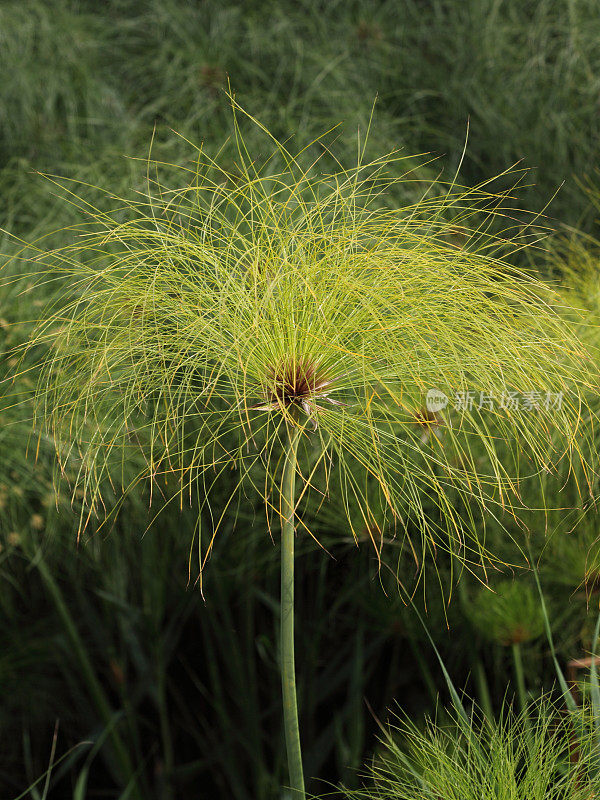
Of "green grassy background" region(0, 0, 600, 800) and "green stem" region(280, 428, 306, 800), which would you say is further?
"green grassy background" region(0, 0, 600, 800)

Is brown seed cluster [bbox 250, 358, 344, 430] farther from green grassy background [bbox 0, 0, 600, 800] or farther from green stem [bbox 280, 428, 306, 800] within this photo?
green grassy background [bbox 0, 0, 600, 800]

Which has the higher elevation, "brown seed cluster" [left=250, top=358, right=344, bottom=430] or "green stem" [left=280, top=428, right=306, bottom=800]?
"brown seed cluster" [left=250, top=358, right=344, bottom=430]

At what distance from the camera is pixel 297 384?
417 mm

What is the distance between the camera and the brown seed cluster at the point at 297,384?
1.33 ft

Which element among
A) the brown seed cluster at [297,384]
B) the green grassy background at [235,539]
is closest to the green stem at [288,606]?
the brown seed cluster at [297,384]

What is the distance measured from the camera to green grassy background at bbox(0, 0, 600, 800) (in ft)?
2.70

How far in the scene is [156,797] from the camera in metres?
0.90

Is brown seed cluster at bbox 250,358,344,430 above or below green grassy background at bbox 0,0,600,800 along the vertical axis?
above

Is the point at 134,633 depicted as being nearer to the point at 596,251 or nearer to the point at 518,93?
the point at 596,251

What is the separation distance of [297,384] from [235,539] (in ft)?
Answer: 1.80

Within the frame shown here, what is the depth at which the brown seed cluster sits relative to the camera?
0.41m

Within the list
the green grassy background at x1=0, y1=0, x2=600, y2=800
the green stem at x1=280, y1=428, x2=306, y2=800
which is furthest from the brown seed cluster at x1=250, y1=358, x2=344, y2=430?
the green grassy background at x1=0, y1=0, x2=600, y2=800

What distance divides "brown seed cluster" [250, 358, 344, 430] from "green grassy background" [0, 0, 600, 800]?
25 centimetres

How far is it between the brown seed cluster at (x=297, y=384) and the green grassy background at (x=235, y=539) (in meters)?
0.25
